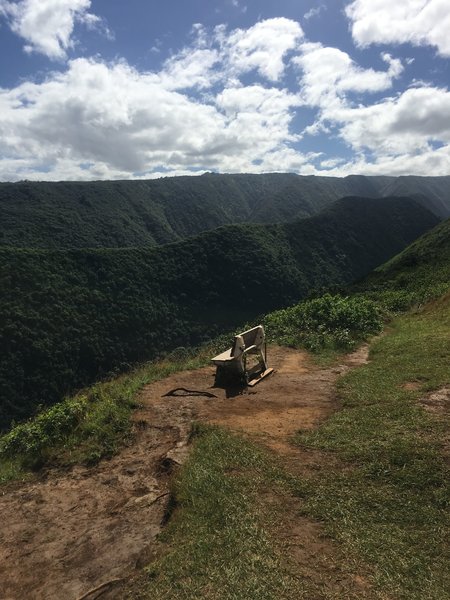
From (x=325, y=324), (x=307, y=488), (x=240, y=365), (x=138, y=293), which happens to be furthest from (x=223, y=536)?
(x=138, y=293)

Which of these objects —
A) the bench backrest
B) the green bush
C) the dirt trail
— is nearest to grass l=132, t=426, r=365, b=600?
the dirt trail

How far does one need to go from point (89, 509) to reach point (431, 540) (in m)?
4.29

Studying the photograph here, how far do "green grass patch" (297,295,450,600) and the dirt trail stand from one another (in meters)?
0.44

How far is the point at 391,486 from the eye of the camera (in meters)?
5.59

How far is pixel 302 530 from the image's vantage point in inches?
196

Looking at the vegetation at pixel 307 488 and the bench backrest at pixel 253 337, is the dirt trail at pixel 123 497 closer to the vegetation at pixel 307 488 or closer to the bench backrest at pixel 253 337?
the vegetation at pixel 307 488

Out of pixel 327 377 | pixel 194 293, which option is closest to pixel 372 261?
pixel 194 293

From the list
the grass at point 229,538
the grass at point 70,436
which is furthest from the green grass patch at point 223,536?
the grass at point 70,436

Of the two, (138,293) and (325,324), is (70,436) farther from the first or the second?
(138,293)

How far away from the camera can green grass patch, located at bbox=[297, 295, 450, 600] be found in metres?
4.34

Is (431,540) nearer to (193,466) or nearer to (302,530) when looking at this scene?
(302,530)

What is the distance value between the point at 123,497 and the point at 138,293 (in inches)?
3583

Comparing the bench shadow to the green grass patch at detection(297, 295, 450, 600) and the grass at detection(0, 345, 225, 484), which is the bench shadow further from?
the green grass patch at detection(297, 295, 450, 600)

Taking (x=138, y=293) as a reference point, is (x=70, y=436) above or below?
above
